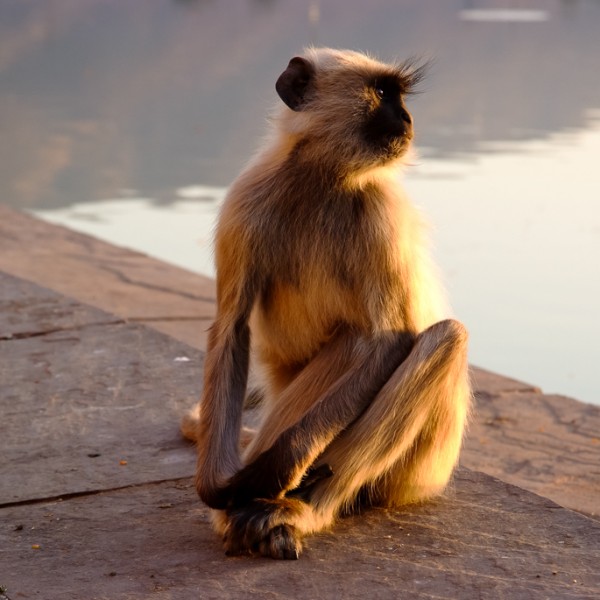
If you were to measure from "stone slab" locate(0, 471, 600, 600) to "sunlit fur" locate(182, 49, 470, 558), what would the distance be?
10 centimetres

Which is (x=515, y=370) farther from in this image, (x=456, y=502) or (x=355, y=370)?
(x=355, y=370)

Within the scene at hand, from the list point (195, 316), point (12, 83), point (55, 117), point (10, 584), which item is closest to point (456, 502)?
point (10, 584)

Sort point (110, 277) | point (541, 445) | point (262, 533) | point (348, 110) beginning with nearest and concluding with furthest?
point (262, 533)
point (348, 110)
point (541, 445)
point (110, 277)

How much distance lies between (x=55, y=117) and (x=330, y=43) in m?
7.00

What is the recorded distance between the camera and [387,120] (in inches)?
134

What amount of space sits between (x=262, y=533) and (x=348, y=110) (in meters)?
1.08

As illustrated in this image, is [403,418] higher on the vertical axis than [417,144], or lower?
lower

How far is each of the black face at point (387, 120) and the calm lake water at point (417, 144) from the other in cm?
26

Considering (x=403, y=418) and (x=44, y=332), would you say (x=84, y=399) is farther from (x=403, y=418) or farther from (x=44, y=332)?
(x=403, y=418)

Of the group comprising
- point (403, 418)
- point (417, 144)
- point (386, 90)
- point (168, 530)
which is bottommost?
point (168, 530)

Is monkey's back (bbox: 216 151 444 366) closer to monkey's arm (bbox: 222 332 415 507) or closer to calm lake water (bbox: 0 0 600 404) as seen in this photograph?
monkey's arm (bbox: 222 332 415 507)

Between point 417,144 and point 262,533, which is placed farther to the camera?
point 417,144

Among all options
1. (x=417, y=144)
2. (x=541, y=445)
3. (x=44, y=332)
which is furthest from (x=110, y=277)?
(x=417, y=144)

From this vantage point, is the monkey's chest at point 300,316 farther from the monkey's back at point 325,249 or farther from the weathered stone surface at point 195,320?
the weathered stone surface at point 195,320
